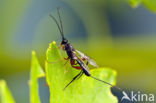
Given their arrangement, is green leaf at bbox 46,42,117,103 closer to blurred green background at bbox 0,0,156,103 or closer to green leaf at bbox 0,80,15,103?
green leaf at bbox 0,80,15,103

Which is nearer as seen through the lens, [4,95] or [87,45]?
[4,95]

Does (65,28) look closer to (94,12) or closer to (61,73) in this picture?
(94,12)

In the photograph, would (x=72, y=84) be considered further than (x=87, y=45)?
No

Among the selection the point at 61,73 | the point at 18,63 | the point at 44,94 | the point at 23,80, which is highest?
the point at 61,73

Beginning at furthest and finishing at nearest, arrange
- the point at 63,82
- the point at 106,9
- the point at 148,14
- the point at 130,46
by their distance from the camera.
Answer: the point at 148,14, the point at 106,9, the point at 130,46, the point at 63,82

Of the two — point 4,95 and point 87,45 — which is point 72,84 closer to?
point 4,95

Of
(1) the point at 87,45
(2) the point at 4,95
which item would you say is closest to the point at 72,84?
(2) the point at 4,95

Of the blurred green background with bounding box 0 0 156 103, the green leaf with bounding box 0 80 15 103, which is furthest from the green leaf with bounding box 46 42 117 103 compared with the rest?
the blurred green background with bounding box 0 0 156 103

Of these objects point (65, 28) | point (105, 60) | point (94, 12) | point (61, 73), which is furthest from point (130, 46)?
point (61, 73)
